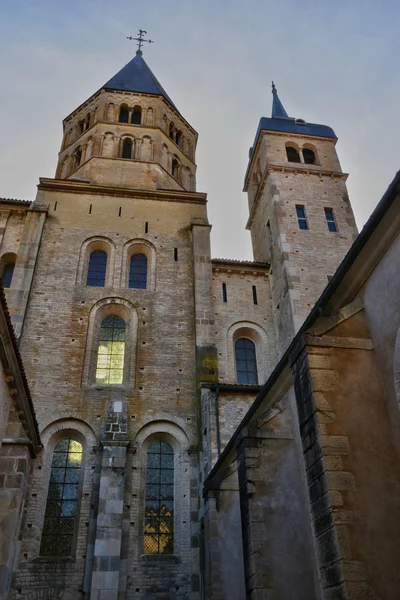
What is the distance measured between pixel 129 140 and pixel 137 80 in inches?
223

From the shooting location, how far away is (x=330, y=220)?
2189 cm

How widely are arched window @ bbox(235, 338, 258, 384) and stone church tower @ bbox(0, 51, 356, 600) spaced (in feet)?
0.18

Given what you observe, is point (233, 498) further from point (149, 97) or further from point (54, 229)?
point (149, 97)

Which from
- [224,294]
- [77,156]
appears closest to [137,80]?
[77,156]

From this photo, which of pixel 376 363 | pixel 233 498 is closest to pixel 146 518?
pixel 233 498

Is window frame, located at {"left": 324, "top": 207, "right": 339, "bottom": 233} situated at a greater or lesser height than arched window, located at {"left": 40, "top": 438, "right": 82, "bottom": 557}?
greater

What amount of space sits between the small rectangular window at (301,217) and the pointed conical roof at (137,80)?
10296 millimetres

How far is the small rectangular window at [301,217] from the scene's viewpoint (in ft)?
70.3

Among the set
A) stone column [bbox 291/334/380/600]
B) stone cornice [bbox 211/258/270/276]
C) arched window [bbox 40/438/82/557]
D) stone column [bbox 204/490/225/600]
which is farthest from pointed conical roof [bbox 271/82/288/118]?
stone column [bbox 291/334/380/600]

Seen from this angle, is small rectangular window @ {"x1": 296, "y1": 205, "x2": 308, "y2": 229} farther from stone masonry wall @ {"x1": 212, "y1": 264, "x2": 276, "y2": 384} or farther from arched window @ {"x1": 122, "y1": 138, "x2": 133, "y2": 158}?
arched window @ {"x1": 122, "y1": 138, "x2": 133, "y2": 158}

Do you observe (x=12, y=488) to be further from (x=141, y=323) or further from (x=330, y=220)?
(x=330, y=220)

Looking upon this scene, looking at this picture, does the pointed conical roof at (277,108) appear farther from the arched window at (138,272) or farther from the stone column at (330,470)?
the stone column at (330,470)

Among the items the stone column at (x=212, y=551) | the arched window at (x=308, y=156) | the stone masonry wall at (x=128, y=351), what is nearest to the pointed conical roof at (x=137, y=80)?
the arched window at (x=308, y=156)

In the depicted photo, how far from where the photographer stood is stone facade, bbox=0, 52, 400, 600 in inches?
332
